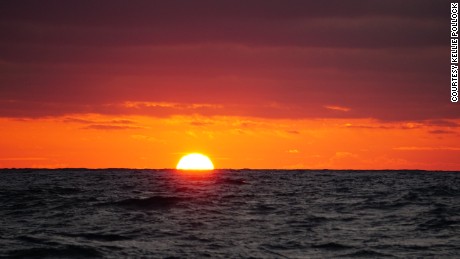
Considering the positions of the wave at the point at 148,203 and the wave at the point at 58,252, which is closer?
the wave at the point at 58,252

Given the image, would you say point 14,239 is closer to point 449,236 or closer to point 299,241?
point 299,241

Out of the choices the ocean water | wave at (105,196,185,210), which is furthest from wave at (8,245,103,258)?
wave at (105,196,185,210)

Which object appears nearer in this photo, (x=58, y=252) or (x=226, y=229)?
(x=58, y=252)

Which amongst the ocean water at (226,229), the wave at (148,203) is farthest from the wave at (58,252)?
the wave at (148,203)

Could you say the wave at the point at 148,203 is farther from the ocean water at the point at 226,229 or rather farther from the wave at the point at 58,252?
the wave at the point at 58,252

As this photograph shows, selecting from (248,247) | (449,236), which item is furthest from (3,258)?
(449,236)

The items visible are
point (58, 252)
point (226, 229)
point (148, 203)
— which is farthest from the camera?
point (148, 203)

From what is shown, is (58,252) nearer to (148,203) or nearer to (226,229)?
(226,229)

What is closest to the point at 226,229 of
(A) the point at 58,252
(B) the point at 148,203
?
(A) the point at 58,252

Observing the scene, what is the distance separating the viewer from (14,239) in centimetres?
2875

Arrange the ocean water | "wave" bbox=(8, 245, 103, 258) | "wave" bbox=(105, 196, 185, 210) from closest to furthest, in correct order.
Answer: "wave" bbox=(8, 245, 103, 258)
the ocean water
"wave" bbox=(105, 196, 185, 210)

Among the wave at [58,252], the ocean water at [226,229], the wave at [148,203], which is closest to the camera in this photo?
the wave at [58,252]

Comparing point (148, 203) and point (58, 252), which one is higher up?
point (148, 203)

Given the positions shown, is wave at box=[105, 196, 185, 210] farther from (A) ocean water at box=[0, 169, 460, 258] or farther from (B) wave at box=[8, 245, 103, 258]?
(B) wave at box=[8, 245, 103, 258]
